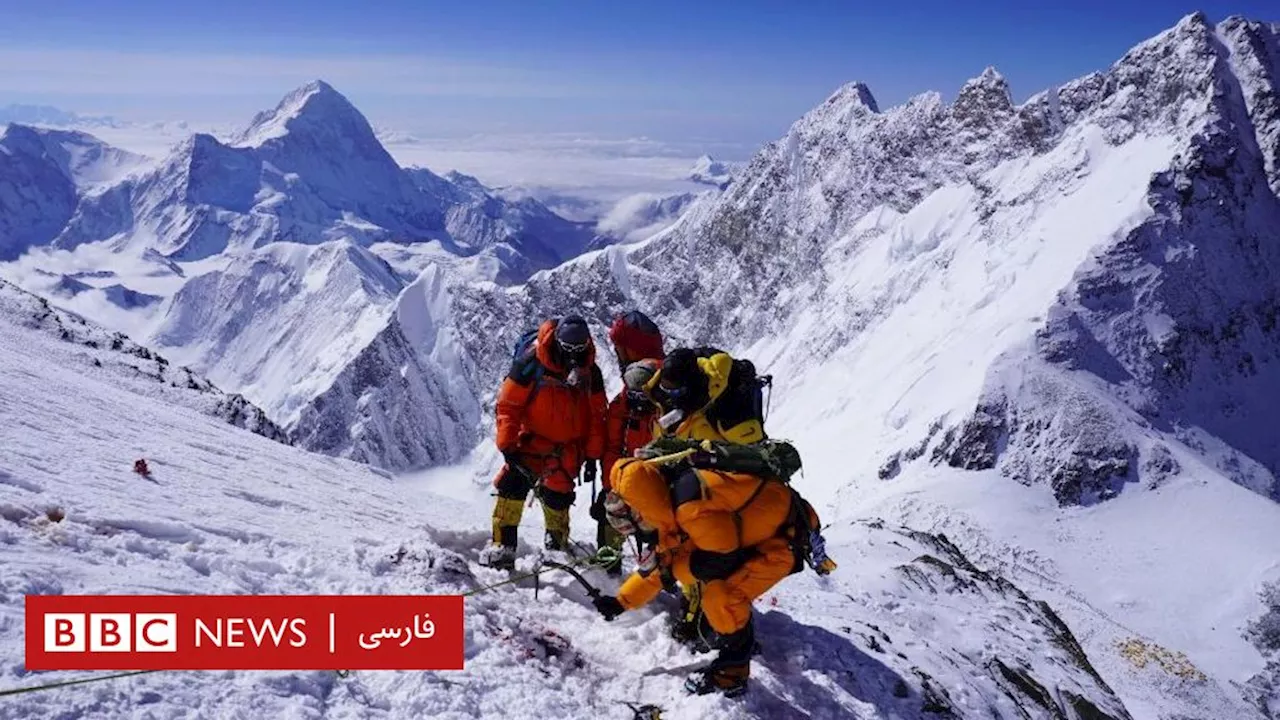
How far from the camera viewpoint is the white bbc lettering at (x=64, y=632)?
17.9 feet

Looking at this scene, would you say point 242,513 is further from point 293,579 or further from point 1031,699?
point 1031,699

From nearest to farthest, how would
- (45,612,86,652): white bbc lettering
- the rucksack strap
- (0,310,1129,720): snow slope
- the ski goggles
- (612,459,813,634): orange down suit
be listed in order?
(45,612,86,652): white bbc lettering
(0,310,1129,720): snow slope
(612,459,813,634): orange down suit
the rucksack strap
the ski goggles

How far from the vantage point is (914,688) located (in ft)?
29.7

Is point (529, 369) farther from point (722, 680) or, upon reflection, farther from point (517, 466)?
point (722, 680)

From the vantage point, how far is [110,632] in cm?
596

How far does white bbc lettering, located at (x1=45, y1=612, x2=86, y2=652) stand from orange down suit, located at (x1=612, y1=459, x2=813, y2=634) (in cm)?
399

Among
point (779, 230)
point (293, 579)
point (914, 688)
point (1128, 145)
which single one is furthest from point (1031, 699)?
point (779, 230)

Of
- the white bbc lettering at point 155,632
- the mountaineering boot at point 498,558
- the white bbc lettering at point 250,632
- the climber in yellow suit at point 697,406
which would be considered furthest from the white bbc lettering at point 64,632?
the climber in yellow suit at point 697,406

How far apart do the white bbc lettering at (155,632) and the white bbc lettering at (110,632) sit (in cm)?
5

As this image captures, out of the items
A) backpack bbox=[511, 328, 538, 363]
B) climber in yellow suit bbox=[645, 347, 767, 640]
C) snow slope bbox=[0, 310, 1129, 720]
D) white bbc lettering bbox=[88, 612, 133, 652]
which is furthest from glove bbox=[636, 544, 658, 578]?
white bbc lettering bbox=[88, 612, 133, 652]

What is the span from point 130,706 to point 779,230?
166 m

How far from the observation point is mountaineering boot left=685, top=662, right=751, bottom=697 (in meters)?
7.67

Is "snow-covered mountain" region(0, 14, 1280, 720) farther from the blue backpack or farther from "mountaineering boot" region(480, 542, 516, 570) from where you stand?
the blue backpack

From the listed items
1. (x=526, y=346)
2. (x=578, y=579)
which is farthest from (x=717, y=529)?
(x=526, y=346)
